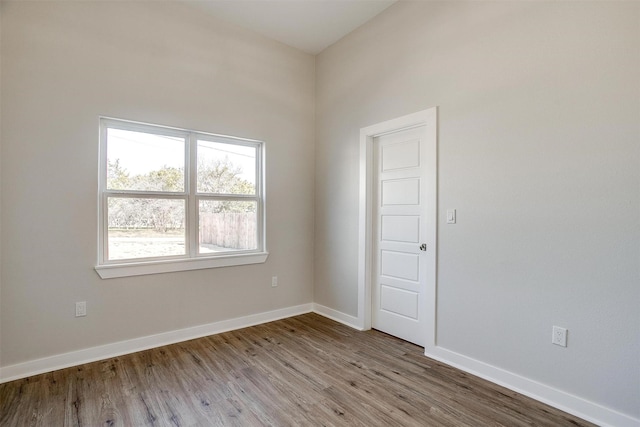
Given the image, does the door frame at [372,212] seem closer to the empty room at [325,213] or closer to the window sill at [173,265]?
the empty room at [325,213]

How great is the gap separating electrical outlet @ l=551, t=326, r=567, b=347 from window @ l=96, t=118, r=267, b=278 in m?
2.76

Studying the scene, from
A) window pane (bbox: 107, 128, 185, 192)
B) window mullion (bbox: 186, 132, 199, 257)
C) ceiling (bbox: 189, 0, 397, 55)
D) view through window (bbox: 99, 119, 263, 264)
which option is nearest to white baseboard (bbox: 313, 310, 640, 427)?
view through window (bbox: 99, 119, 263, 264)

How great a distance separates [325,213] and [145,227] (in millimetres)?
1991

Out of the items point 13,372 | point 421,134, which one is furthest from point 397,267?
point 13,372

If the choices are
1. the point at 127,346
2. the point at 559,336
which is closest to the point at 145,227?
the point at 127,346

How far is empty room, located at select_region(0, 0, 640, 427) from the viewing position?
1962 mm

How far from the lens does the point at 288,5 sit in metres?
3.12

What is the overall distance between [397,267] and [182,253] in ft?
7.22

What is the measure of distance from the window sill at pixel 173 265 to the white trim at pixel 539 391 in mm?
2125

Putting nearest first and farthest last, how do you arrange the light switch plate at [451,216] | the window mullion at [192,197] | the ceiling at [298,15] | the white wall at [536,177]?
the white wall at [536,177], the light switch plate at [451,216], the ceiling at [298,15], the window mullion at [192,197]

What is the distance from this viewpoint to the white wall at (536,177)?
72.7 inches

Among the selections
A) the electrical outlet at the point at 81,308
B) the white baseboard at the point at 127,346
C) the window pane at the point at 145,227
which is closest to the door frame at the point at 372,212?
the white baseboard at the point at 127,346

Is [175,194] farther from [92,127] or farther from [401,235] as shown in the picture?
[401,235]

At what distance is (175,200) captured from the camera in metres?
3.19
